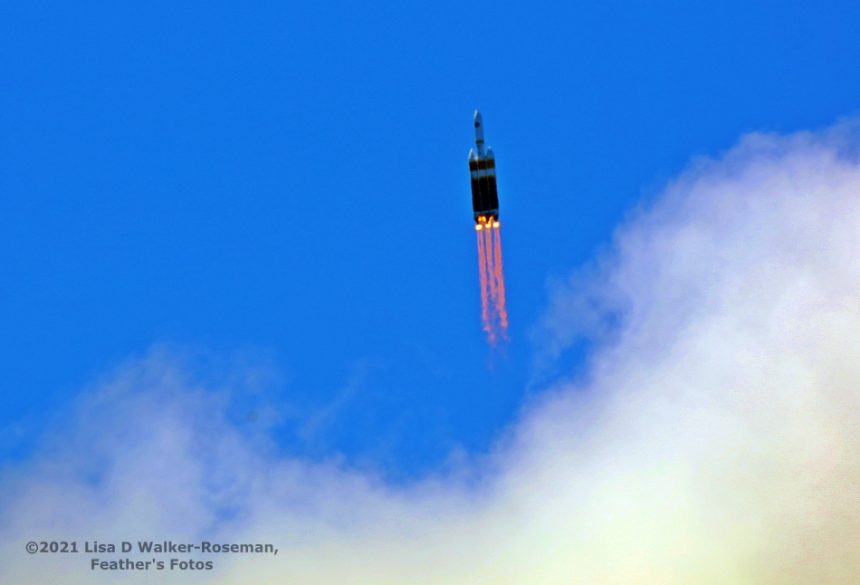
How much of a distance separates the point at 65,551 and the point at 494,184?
39024 millimetres

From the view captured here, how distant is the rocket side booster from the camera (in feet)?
214

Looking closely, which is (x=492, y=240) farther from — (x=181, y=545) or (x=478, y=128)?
(x=181, y=545)

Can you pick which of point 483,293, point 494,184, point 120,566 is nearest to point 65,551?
point 120,566

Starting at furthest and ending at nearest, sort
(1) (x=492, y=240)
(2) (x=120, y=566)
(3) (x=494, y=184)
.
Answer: (2) (x=120, y=566)
(1) (x=492, y=240)
(3) (x=494, y=184)

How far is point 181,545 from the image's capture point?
275 feet

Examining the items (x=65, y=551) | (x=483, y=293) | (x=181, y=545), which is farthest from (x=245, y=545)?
(x=483, y=293)

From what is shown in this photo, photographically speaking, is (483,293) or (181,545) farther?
(181,545)

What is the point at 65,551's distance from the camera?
83.4 m

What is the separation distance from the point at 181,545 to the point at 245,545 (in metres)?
4.22

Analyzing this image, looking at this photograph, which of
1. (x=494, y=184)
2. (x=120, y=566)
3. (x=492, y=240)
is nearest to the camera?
(x=494, y=184)

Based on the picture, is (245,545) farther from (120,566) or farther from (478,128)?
(478,128)

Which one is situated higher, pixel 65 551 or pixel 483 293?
pixel 483 293

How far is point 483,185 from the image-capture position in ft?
215

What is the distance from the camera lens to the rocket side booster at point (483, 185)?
6531 centimetres
